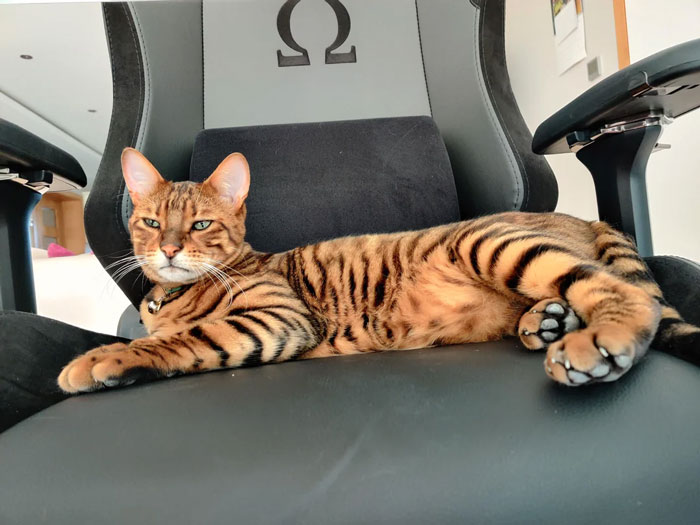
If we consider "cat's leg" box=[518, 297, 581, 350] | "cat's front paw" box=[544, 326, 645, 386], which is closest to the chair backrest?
"cat's leg" box=[518, 297, 581, 350]

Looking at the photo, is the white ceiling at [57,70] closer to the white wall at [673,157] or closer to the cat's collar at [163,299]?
the cat's collar at [163,299]

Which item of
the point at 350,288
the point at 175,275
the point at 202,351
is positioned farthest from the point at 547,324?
the point at 175,275

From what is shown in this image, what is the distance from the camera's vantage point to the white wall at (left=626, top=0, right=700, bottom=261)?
1.69m

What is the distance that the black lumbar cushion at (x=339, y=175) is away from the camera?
125 centimetres

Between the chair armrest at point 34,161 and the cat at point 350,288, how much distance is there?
0.38 feet

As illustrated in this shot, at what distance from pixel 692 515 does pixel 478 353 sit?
351 millimetres

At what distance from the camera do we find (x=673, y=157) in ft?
5.76

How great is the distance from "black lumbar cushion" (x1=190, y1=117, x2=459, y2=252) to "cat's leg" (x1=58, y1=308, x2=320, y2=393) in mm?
328

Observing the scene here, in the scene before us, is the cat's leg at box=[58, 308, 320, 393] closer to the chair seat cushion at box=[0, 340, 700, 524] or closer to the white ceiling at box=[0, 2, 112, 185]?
the chair seat cushion at box=[0, 340, 700, 524]

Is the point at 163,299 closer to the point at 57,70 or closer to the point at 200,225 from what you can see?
the point at 200,225

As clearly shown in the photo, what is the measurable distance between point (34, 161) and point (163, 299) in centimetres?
41

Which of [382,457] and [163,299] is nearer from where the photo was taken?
[382,457]

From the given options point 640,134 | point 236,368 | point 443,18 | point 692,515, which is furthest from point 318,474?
point 443,18

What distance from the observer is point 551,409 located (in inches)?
19.4
